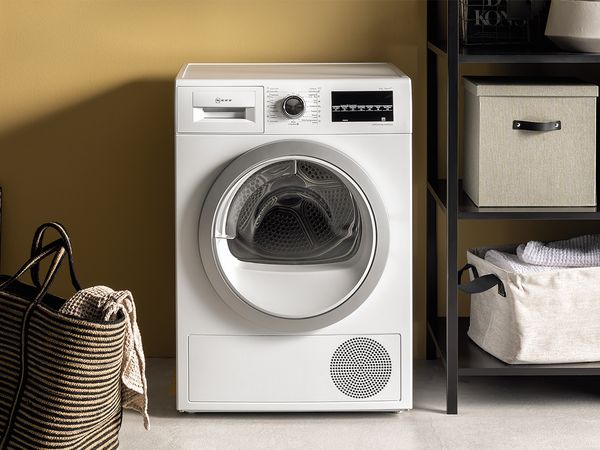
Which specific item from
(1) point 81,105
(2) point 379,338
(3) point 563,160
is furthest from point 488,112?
(1) point 81,105

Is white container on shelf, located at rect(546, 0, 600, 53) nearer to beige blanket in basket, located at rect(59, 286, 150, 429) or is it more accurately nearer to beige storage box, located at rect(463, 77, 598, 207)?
beige storage box, located at rect(463, 77, 598, 207)

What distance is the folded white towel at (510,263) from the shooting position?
9.12 feet

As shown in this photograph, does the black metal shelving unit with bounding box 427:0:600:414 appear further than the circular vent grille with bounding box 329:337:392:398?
No

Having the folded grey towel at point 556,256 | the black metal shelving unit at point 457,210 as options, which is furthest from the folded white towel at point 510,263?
the black metal shelving unit at point 457,210

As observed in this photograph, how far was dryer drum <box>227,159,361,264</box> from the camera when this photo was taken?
9.03 feet

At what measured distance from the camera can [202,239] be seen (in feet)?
8.89

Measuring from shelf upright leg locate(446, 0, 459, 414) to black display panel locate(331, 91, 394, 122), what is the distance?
160mm

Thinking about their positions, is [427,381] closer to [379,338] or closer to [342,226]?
[379,338]

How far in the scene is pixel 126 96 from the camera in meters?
3.22

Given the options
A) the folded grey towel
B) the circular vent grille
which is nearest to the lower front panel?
the circular vent grille

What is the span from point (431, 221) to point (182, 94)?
963 mm

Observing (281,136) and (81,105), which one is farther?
(81,105)

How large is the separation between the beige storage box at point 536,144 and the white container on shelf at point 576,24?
111 millimetres

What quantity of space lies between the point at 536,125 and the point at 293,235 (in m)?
0.70
